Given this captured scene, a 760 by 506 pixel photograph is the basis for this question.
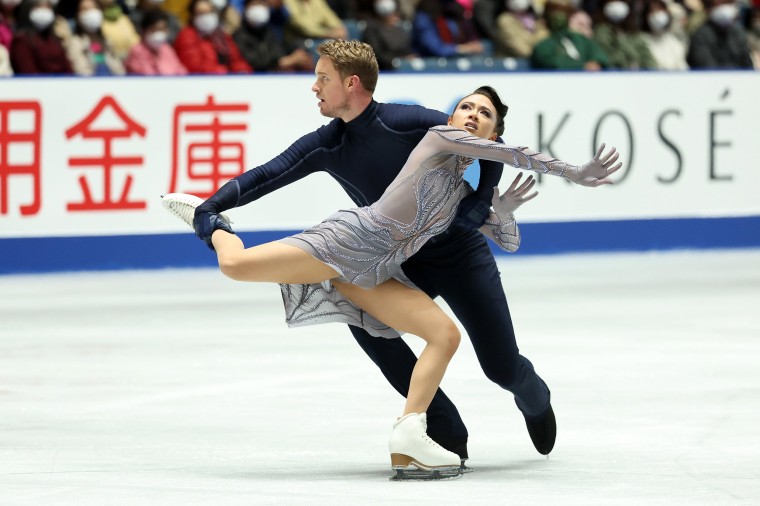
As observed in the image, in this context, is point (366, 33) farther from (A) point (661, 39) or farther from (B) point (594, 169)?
(B) point (594, 169)

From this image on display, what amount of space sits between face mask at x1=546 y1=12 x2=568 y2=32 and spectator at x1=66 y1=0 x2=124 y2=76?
3.66 metres

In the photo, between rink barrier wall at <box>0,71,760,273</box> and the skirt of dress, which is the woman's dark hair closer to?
the skirt of dress

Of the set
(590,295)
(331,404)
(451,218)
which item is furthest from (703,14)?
(451,218)

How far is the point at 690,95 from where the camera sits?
37.9ft

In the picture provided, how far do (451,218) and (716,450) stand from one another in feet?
3.97

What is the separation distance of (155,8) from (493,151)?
738 centimetres

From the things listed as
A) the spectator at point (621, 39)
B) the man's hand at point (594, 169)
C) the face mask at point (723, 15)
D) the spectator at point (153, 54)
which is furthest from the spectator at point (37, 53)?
the man's hand at point (594, 169)

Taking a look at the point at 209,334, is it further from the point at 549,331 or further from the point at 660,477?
the point at 660,477

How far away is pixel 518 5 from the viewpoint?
12.6 m

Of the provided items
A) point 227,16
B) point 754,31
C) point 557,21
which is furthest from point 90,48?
point 754,31

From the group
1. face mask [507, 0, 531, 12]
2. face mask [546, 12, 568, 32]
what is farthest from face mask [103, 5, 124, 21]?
face mask [546, 12, 568, 32]

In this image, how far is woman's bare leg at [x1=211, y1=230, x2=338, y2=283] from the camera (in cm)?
436

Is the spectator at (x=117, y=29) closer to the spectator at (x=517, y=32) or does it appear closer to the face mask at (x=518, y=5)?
the spectator at (x=517, y=32)

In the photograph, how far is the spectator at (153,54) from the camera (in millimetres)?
10781
